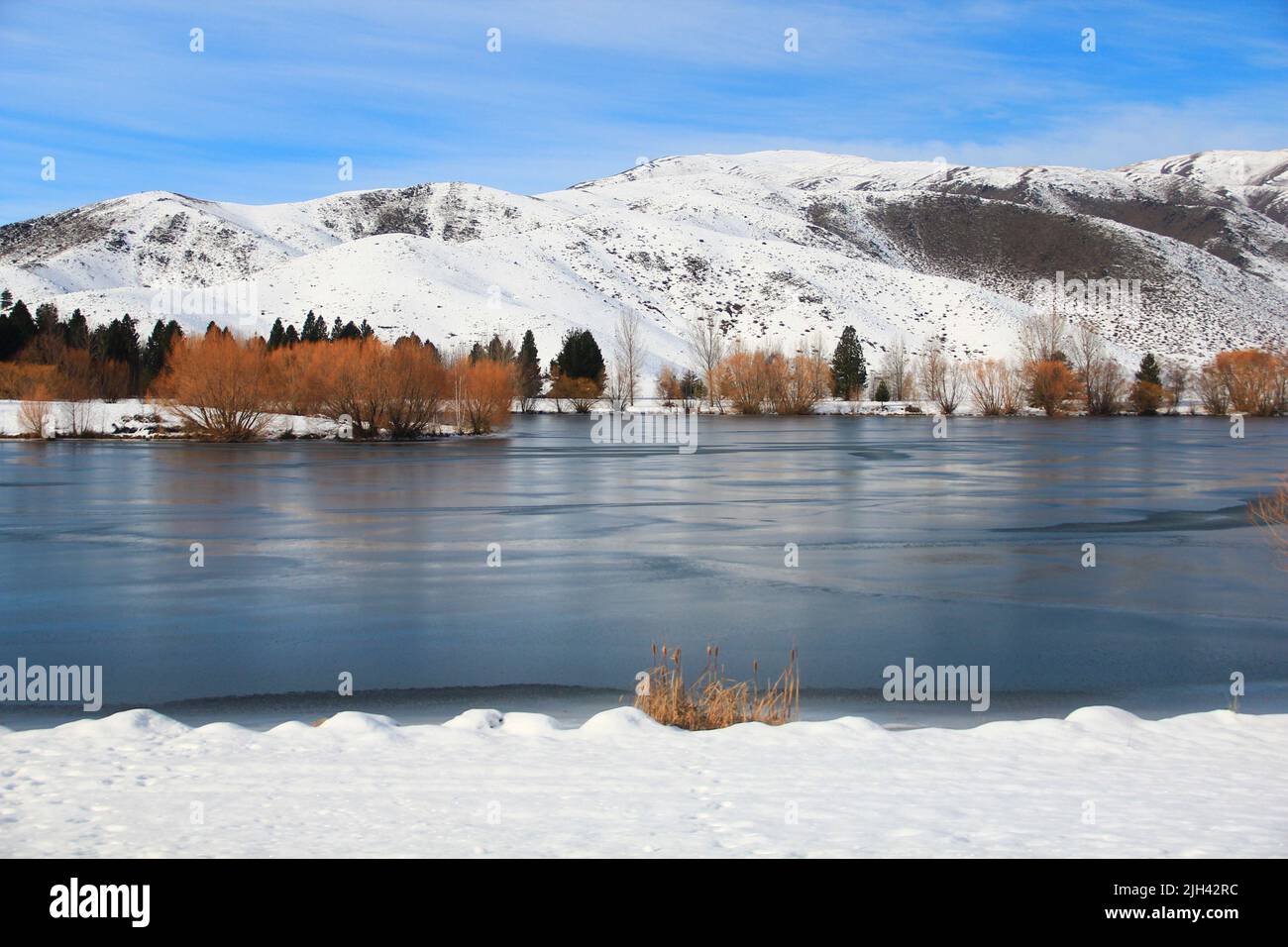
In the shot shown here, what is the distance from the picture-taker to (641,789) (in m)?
7.25

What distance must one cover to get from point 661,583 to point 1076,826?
988 centimetres

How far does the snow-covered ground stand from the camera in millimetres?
6168

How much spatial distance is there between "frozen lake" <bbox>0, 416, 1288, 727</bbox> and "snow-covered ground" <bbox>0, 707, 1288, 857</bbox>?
138 centimetres

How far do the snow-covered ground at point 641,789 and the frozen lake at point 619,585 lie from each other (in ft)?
4.53

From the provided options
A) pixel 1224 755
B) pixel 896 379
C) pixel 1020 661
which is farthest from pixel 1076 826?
pixel 896 379

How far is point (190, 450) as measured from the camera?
43.2 metres

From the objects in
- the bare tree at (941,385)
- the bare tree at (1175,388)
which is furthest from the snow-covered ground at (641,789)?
the bare tree at (1175,388)

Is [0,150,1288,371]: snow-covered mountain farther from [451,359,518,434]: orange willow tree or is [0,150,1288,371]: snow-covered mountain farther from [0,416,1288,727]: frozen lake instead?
[0,416,1288,727]: frozen lake

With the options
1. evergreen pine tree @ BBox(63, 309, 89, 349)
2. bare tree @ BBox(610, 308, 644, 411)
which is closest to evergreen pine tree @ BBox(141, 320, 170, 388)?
evergreen pine tree @ BBox(63, 309, 89, 349)
